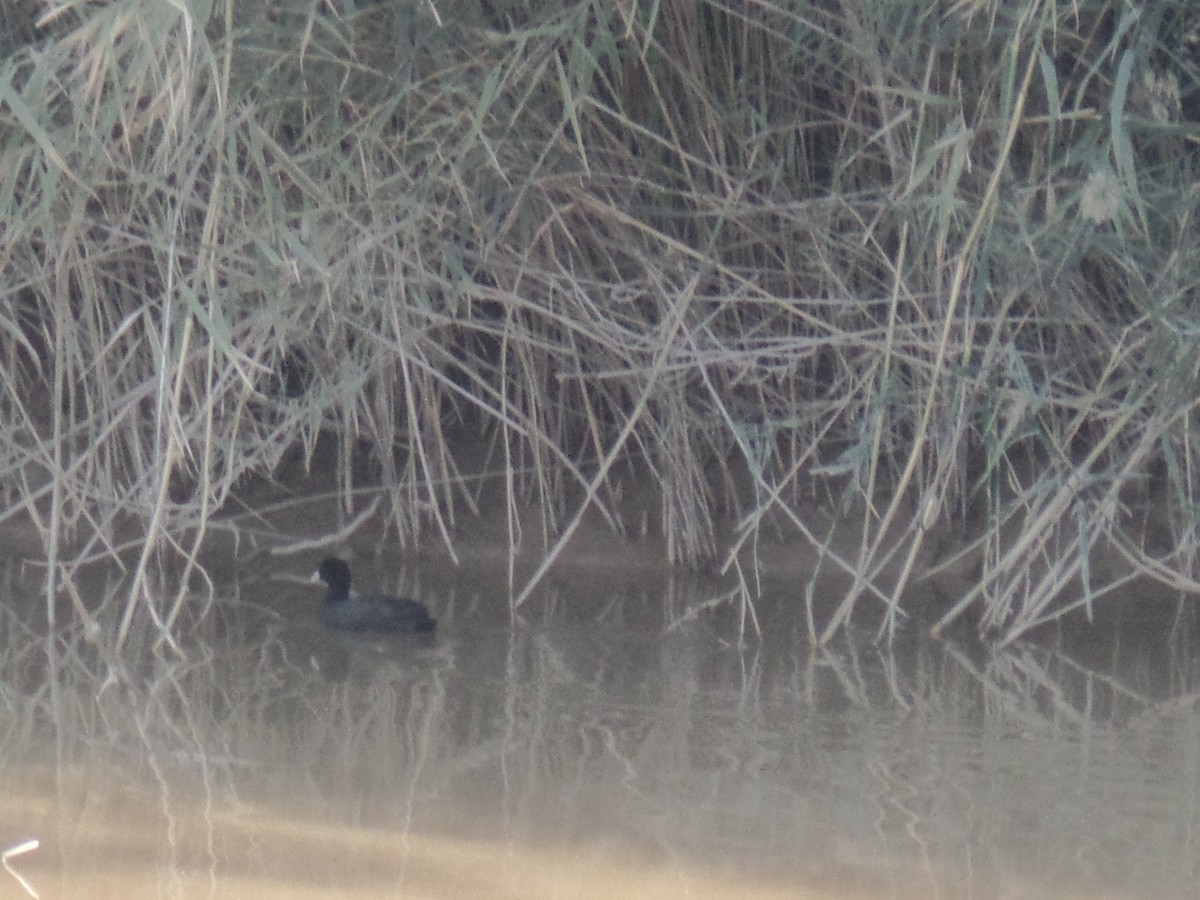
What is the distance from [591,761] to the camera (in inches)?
140

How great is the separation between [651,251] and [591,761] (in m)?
1.56

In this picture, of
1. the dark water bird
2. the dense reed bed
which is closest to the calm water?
the dark water bird

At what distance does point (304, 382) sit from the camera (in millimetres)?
4809

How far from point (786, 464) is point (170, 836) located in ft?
8.32

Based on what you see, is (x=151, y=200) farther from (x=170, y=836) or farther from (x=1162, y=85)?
(x=1162, y=85)

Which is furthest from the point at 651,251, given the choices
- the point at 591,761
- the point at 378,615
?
the point at 591,761

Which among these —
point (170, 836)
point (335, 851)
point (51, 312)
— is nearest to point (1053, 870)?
point (335, 851)

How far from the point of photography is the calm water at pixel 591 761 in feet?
9.67

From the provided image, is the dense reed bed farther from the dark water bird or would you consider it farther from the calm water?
the dark water bird

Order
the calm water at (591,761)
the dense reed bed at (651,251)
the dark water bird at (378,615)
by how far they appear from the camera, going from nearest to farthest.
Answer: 1. the calm water at (591,761)
2. the dense reed bed at (651,251)
3. the dark water bird at (378,615)

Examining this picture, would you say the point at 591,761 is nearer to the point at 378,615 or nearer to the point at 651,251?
the point at 378,615

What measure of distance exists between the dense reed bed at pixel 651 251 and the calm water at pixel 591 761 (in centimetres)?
28

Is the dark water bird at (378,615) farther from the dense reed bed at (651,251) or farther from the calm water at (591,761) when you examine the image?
the dense reed bed at (651,251)

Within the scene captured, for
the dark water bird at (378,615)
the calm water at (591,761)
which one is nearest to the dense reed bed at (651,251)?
the calm water at (591,761)
